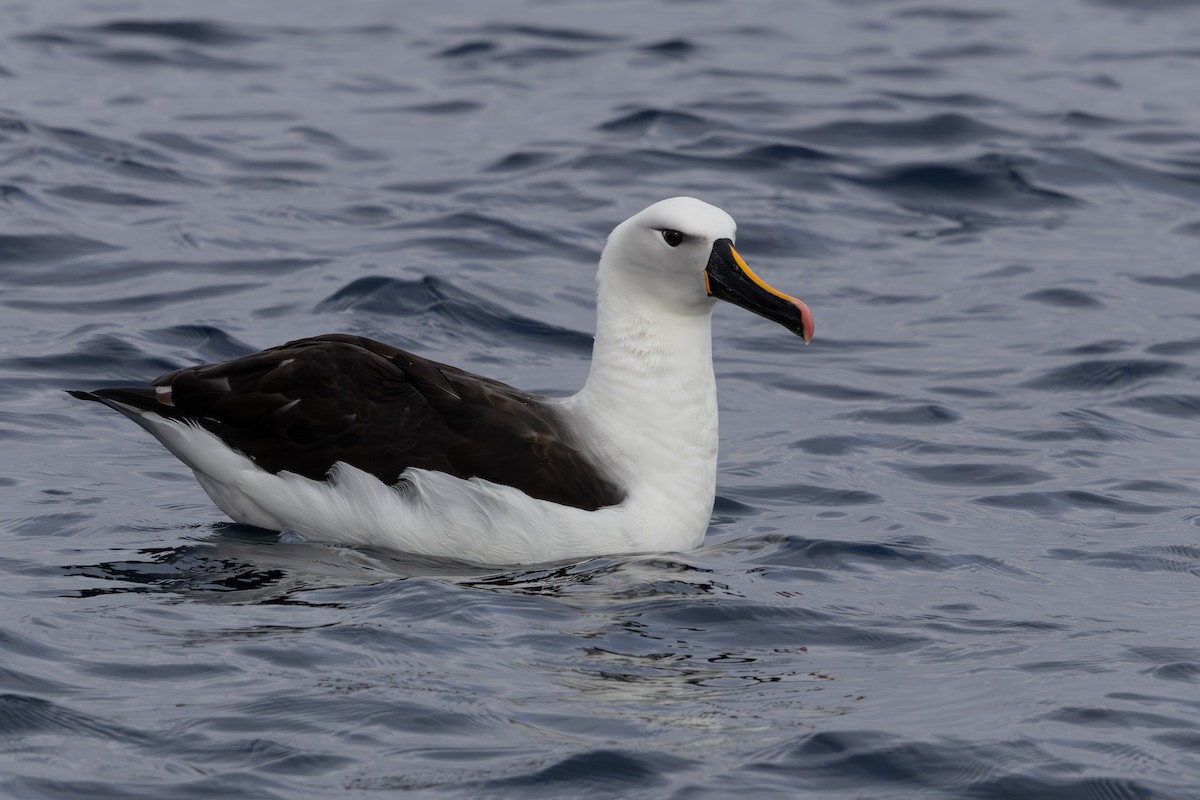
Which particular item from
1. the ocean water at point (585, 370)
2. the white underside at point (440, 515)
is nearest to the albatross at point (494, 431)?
the white underside at point (440, 515)

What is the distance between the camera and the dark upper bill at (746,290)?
9055mm

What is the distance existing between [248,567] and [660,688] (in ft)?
7.26

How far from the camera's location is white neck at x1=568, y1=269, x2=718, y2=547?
354 inches

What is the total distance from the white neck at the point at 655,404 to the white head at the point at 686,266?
6 centimetres

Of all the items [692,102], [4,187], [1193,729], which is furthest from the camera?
[692,102]

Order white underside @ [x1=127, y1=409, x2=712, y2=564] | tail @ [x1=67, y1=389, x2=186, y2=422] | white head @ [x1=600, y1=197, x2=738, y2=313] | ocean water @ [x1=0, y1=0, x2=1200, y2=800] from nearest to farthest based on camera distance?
ocean water @ [x1=0, y1=0, x2=1200, y2=800] < white underside @ [x1=127, y1=409, x2=712, y2=564] < tail @ [x1=67, y1=389, x2=186, y2=422] < white head @ [x1=600, y1=197, x2=738, y2=313]

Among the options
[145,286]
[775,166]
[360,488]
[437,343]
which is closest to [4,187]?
[145,286]

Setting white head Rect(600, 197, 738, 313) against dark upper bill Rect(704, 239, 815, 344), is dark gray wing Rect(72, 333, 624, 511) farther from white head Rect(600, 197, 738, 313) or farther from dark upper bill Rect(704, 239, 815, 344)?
dark upper bill Rect(704, 239, 815, 344)

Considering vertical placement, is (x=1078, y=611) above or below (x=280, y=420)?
below

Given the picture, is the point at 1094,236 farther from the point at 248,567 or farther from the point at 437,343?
the point at 248,567

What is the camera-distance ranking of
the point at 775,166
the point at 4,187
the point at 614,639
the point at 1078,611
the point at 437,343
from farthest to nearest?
the point at 775,166, the point at 4,187, the point at 437,343, the point at 1078,611, the point at 614,639

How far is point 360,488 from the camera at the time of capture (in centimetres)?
870

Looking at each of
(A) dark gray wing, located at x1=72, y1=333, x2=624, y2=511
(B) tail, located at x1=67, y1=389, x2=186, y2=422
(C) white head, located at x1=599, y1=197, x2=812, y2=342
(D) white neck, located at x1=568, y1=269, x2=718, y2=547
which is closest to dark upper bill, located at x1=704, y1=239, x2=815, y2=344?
(C) white head, located at x1=599, y1=197, x2=812, y2=342

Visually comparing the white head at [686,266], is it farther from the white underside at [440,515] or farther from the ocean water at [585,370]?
the ocean water at [585,370]
